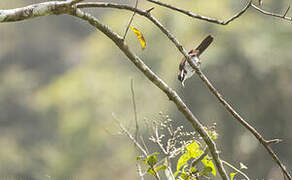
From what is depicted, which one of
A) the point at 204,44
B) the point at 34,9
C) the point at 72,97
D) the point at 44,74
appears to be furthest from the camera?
the point at 44,74

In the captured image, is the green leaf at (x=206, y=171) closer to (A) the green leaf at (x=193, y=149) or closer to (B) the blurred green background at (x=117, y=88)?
(A) the green leaf at (x=193, y=149)

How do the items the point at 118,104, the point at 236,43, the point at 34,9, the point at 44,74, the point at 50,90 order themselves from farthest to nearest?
the point at 44,74
the point at 50,90
the point at 118,104
the point at 236,43
the point at 34,9

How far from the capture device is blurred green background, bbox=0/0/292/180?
Answer: 23.7ft

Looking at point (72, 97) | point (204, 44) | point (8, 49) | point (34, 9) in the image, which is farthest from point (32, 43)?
point (34, 9)

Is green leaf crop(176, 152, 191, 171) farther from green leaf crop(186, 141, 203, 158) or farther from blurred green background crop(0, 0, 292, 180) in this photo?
blurred green background crop(0, 0, 292, 180)

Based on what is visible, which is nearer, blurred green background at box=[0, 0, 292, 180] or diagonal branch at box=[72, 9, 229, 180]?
diagonal branch at box=[72, 9, 229, 180]

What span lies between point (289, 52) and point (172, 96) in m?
6.46

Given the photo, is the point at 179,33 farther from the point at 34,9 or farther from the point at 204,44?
the point at 34,9

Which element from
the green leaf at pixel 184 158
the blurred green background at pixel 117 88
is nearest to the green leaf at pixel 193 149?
the green leaf at pixel 184 158

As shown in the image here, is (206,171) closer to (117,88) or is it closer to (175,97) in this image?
(175,97)

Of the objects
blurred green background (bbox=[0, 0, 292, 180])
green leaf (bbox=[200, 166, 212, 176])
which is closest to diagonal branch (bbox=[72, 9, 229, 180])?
green leaf (bbox=[200, 166, 212, 176])

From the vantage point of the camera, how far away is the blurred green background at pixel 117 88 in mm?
7230

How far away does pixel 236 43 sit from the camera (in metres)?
8.34

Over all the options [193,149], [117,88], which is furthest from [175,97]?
[117,88]
